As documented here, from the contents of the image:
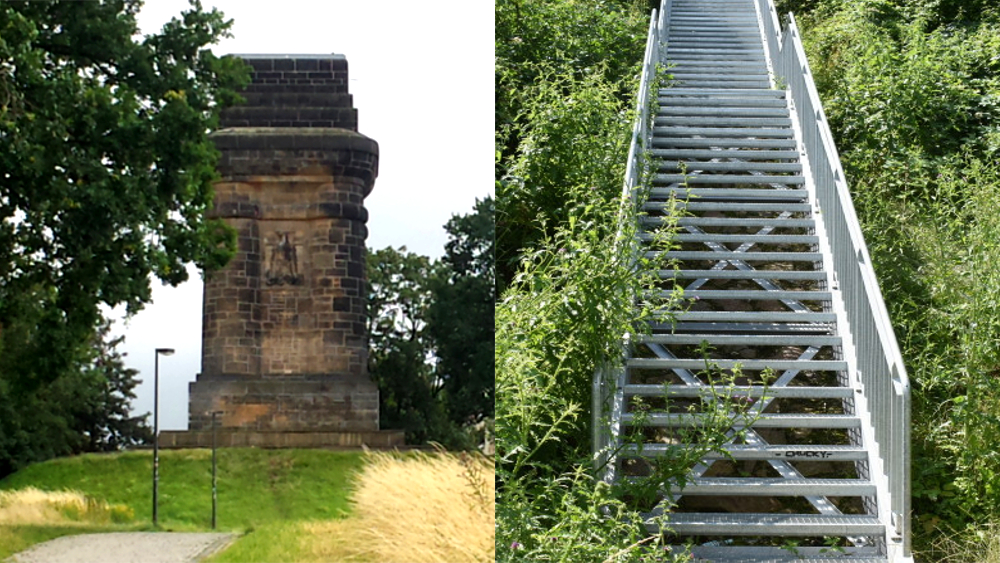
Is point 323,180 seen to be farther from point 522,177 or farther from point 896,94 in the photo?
point 896,94

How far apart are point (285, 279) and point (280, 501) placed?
705 millimetres

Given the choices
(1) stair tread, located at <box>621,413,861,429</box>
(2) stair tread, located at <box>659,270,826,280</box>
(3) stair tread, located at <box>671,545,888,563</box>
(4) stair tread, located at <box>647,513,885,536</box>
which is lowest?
(3) stair tread, located at <box>671,545,888,563</box>

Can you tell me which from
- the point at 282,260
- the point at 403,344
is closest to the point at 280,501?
the point at 403,344

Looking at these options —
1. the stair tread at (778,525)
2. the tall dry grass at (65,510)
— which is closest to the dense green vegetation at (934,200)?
the stair tread at (778,525)

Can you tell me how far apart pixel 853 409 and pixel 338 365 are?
283 centimetres

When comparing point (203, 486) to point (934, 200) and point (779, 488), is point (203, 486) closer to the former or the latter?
point (779, 488)

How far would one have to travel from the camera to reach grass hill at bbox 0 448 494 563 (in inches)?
146

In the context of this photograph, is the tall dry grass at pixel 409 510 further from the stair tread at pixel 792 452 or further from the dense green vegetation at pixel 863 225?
the stair tread at pixel 792 452

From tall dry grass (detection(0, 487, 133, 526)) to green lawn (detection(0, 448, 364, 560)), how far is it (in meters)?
0.02

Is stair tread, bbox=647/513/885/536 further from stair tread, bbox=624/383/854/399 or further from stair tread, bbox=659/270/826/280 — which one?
stair tread, bbox=659/270/826/280

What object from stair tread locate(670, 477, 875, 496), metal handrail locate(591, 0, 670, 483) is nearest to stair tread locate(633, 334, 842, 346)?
metal handrail locate(591, 0, 670, 483)

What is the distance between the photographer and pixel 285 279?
389 centimetres

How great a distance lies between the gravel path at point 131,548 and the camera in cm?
367

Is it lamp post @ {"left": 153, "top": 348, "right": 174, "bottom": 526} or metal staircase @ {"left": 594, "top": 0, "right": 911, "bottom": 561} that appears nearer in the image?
lamp post @ {"left": 153, "top": 348, "right": 174, "bottom": 526}
